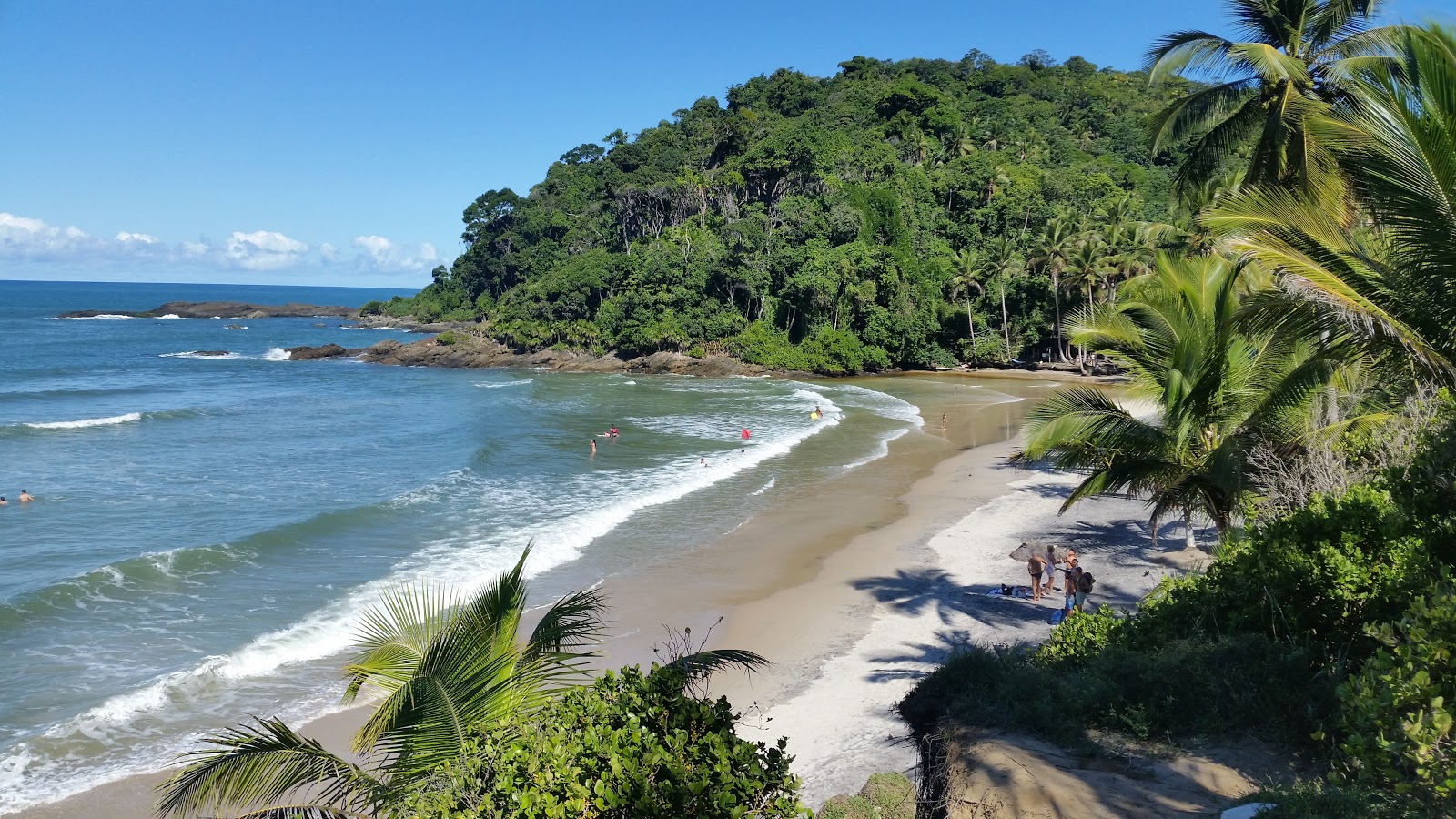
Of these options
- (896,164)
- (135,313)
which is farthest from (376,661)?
(135,313)

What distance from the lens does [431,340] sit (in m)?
63.6

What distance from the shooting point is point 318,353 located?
64.2 m

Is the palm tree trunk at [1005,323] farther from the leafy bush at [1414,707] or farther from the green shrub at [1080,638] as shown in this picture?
the leafy bush at [1414,707]

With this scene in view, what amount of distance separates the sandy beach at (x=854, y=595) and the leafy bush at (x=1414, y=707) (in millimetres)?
3859

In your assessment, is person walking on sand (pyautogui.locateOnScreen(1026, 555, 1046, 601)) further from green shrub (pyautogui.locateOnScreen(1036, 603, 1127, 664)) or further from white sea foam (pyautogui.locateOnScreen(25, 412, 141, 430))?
white sea foam (pyautogui.locateOnScreen(25, 412, 141, 430))

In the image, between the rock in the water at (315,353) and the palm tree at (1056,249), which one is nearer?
the palm tree at (1056,249)

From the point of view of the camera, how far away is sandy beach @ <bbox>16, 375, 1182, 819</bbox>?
372 inches

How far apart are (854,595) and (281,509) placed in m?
13.9

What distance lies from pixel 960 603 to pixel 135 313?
121771 millimetres

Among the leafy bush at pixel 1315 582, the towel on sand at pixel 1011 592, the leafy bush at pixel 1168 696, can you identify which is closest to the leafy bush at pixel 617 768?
the leafy bush at pixel 1168 696

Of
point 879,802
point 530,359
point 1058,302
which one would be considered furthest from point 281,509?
point 1058,302

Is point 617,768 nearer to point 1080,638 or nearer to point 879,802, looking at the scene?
point 879,802

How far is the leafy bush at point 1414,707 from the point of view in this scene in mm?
3500

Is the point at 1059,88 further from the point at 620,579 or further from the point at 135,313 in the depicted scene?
the point at 135,313
